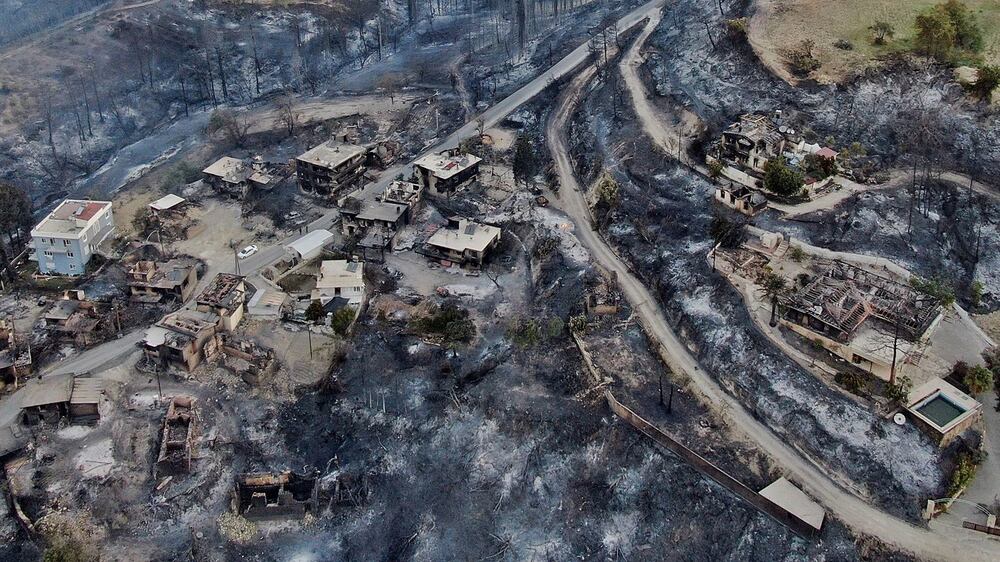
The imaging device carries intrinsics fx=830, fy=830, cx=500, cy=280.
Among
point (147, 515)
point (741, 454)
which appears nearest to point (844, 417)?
point (741, 454)

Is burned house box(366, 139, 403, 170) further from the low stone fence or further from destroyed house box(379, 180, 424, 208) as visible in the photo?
the low stone fence

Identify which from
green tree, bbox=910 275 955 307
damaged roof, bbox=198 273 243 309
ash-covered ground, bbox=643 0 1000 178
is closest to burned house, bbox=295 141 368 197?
damaged roof, bbox=198 273 243 309

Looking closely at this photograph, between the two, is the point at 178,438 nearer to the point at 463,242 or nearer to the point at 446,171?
the point at 463,242

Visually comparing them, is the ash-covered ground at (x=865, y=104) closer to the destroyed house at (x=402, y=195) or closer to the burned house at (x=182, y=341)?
the destroyed house at (x=402, y=195)

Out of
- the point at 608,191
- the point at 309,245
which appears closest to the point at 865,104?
the point at 608,191

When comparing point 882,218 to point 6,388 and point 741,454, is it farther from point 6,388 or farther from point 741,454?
point 6,388
